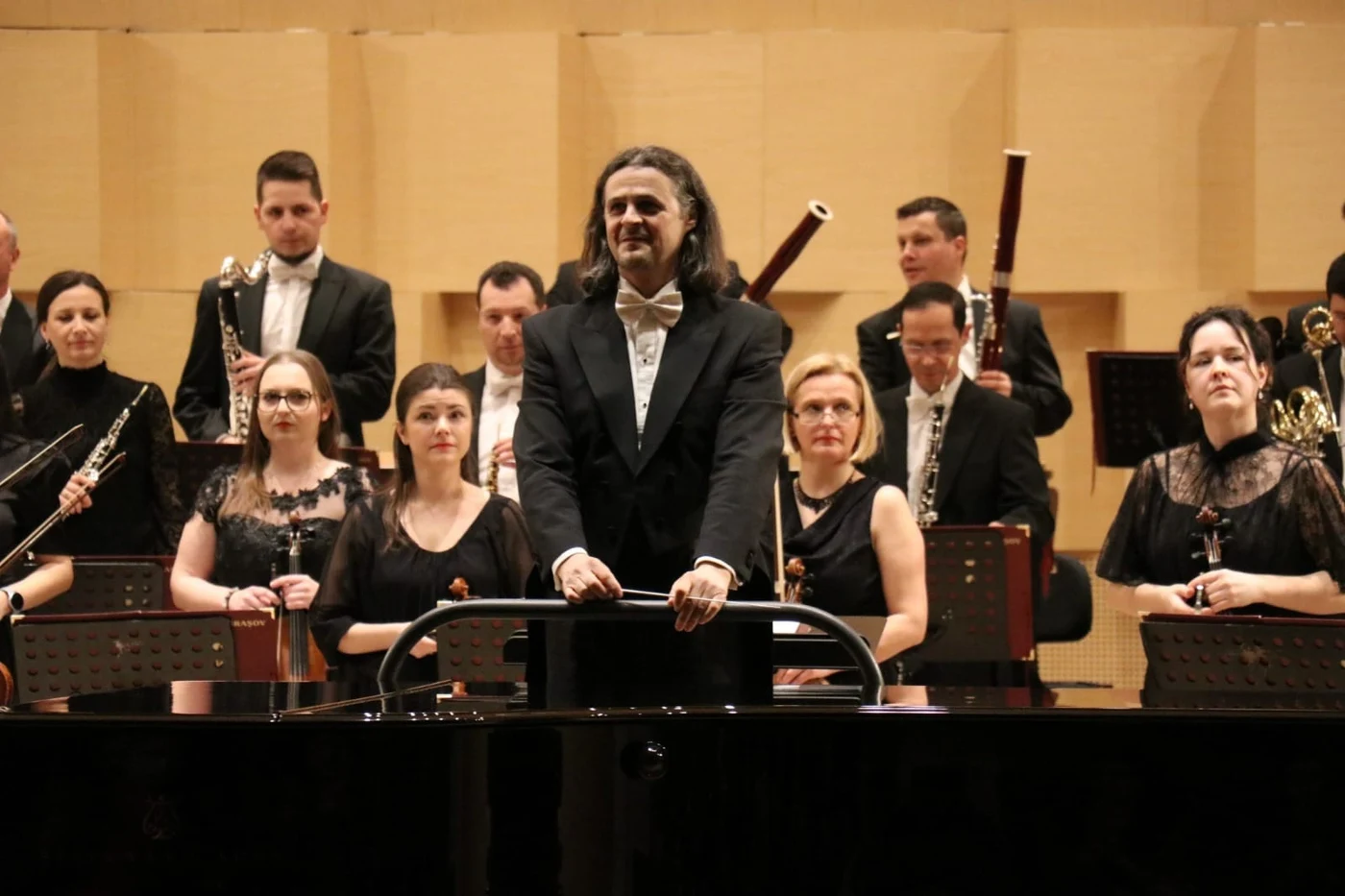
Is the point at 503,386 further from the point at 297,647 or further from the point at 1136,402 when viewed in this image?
the point at 1136,402

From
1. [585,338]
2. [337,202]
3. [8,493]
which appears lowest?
[8,493]

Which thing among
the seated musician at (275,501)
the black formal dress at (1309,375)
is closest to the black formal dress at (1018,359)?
the black formal dress at (1309,375)

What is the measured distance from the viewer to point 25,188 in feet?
19.7

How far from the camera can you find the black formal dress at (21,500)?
3584 millimetres

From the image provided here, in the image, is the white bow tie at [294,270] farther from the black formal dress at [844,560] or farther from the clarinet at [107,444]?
the black formal dress at [844,560]

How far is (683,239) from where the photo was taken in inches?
99.7

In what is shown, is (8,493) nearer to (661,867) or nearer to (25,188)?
(661,867)

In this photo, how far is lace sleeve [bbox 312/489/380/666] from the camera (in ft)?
Result: 11.4

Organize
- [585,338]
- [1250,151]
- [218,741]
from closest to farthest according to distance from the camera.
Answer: [218,741], [585,338], [1250,151]

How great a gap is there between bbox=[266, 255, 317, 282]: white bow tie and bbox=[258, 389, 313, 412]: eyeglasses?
981 mm

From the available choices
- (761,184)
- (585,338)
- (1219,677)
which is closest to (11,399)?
(585,338)

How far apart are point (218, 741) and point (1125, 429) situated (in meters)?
2.93

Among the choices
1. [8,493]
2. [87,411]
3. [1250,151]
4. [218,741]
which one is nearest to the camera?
[218,741]

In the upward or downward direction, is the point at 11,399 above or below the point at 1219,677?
above
